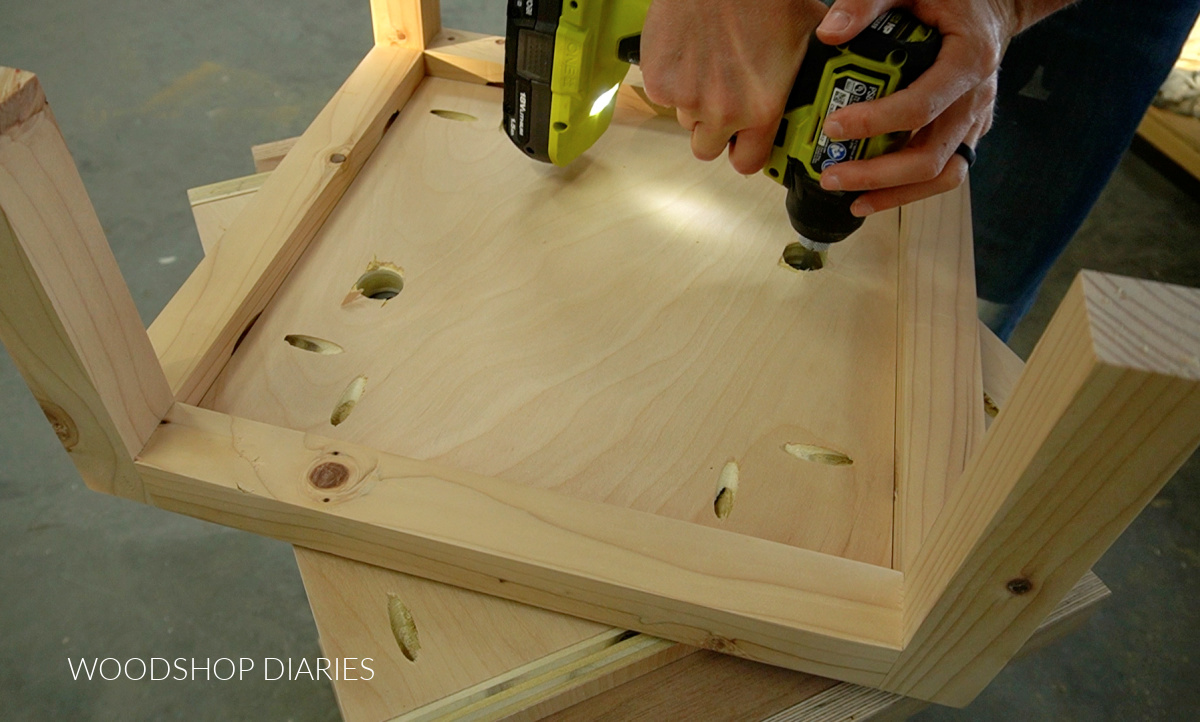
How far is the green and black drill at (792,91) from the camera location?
2.37ft

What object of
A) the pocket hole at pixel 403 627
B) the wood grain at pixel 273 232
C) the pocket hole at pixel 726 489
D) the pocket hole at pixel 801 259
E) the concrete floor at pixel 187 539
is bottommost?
the concrete floor at pixel 187 539

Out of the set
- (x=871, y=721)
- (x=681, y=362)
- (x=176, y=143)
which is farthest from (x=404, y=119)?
(x=176, y=143)

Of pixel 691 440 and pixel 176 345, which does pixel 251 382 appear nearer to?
pixel 176 345

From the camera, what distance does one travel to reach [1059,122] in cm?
A: 117

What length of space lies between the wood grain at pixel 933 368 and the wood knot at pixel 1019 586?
0.33 ft

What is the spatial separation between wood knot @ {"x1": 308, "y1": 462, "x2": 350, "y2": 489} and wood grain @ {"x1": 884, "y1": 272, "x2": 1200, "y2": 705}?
440 millimetres

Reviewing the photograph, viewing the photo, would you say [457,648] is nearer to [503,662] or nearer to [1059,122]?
[503,662]

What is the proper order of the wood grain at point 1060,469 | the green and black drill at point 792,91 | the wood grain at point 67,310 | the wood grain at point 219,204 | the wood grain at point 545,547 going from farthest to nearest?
the wood grain at point 219,204 < the green and black drill at point 792,91 < the wood grain at point 545,547 < the wood grain at point 67,310 < the wood grain at point 1060,469

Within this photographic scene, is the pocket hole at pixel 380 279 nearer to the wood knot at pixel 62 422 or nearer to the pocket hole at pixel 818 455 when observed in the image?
the wood knot at pixel 62 422

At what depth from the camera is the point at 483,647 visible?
0.66 metres

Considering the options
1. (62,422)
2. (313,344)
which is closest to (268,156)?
(313,344)

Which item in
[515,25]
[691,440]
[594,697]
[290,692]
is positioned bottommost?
[290,692]

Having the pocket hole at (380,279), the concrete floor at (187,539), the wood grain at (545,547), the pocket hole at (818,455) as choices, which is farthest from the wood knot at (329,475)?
the concrete floor at (187,539)

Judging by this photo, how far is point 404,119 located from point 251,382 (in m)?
0.45
